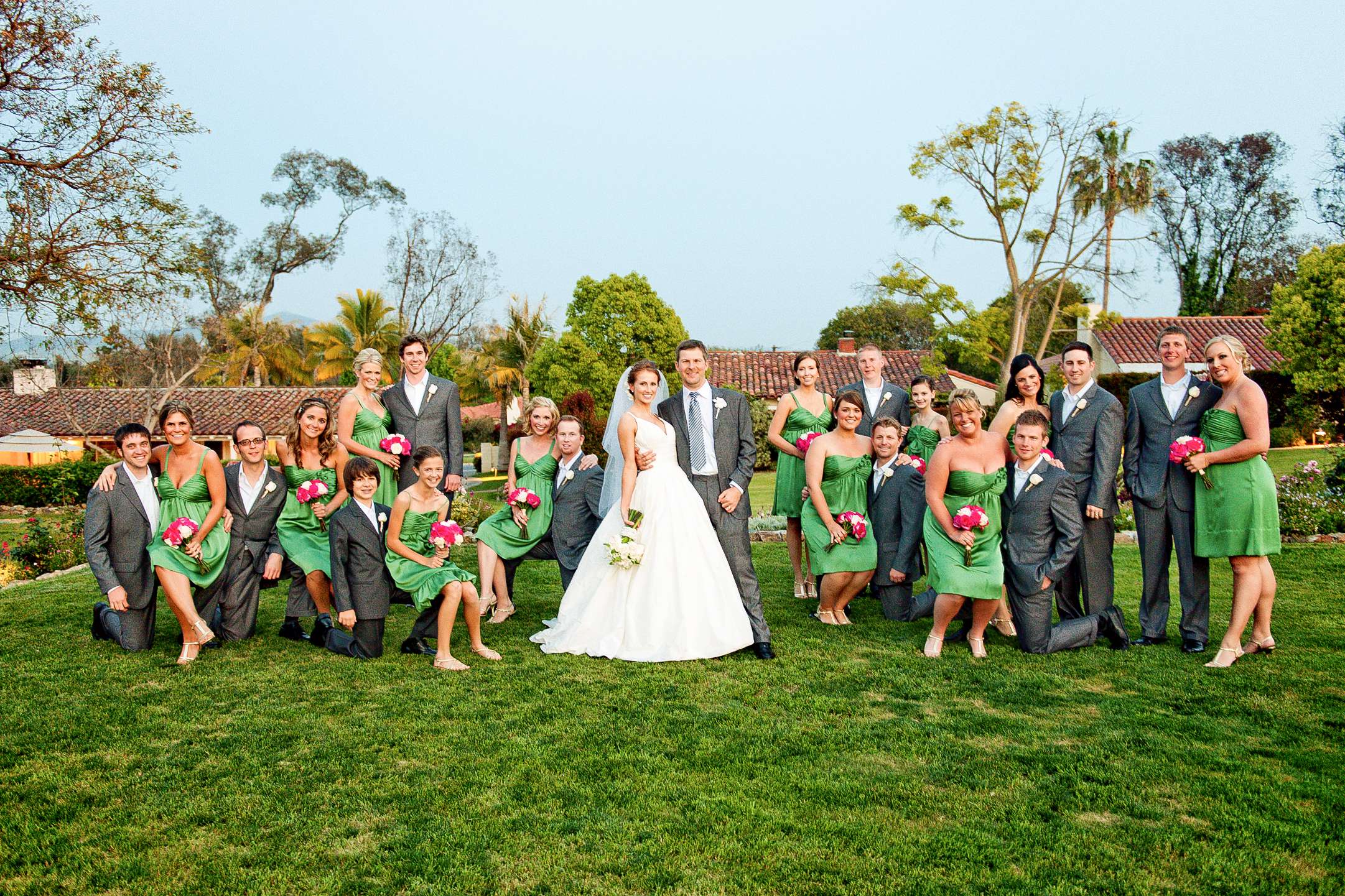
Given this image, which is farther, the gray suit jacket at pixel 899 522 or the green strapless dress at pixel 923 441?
the green strapless dress at pixel 923 441

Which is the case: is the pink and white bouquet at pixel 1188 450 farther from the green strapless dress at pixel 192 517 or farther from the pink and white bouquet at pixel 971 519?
the green strapless dress at pixel 192 517

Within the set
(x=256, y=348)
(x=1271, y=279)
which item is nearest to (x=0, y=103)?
(x=256, y=348)

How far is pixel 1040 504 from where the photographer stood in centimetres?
645

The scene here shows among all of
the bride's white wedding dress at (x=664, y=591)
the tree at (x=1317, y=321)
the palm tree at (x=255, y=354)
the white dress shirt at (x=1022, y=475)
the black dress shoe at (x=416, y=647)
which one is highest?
the palm tree at (x=255, y=354)

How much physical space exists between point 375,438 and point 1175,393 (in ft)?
20.1

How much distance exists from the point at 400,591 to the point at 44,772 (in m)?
2.63

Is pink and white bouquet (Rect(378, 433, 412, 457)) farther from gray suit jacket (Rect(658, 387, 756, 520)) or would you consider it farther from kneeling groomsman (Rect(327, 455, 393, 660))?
gray suit jacket (Rect(658, 387, 756, 520))

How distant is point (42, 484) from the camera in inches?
1024

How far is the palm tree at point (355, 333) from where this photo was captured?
145 feet

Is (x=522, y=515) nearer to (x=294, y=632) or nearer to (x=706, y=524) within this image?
(x=706, y=524)

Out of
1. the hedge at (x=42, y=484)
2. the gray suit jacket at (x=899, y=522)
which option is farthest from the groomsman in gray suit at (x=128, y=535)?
the hedge at (x=42, y=484)

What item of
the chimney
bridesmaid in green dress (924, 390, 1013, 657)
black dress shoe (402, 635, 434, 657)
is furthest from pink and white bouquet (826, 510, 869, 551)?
the chimney

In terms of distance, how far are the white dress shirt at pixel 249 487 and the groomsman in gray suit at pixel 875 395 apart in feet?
16.4

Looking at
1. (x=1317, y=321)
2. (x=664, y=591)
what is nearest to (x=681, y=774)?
(x=664, y=591)
